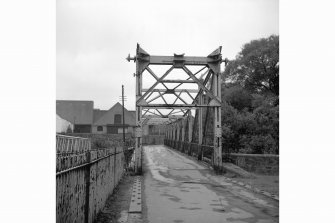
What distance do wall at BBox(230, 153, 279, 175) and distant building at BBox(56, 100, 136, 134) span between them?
41328mm

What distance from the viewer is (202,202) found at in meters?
7.17

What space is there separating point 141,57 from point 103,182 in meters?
6.61

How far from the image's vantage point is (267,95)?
2758 cm

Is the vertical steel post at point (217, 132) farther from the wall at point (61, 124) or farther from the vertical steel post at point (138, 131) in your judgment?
the wall at point (61, 124)

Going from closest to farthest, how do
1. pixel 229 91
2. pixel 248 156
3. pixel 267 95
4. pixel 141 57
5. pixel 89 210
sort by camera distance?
pixel 89 210, pixel 141 57, pixel 248 156, pixel 267 95, pixel 229 91

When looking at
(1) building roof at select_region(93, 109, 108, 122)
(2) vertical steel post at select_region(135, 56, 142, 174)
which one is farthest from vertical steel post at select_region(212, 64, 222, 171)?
(1) building roof at select_region(93, 109, 108, 122)

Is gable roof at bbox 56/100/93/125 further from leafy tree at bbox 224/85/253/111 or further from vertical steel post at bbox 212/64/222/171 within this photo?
vertical steel post at bbox 212/64/222/171

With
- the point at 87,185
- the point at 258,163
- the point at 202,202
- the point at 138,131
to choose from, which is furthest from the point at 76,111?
the point at 87,185

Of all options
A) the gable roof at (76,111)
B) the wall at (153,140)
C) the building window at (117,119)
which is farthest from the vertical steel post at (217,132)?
the gable roof at (76,111)

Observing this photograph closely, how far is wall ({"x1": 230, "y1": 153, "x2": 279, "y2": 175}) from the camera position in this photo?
15211mm

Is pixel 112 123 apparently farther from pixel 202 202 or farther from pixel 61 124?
pixel 202 202

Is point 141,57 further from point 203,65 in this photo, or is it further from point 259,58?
point 259,58
